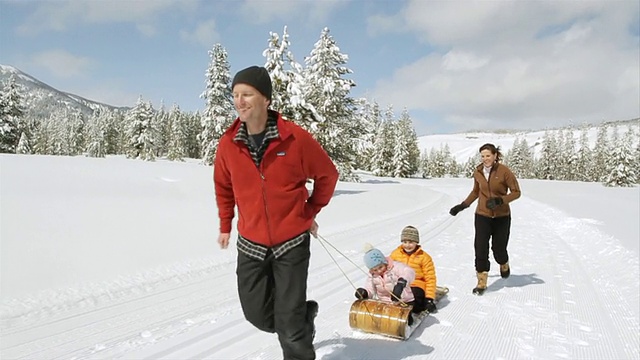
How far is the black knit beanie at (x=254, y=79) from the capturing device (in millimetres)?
2875

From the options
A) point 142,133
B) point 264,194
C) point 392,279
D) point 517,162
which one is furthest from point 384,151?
point 264,194

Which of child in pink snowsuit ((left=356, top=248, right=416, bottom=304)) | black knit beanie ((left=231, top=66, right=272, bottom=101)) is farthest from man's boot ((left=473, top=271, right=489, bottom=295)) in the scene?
black knit beanie ((left=231, top=66, right=272, bottom=101))

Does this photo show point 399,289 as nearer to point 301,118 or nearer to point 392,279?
point 392,279

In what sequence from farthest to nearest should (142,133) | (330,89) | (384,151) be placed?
(384,151) → (142,133) → (330,89)

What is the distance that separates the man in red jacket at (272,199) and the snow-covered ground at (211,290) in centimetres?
125

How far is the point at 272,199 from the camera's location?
3062 millimetres

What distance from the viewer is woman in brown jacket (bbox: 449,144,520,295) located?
22.0 ft


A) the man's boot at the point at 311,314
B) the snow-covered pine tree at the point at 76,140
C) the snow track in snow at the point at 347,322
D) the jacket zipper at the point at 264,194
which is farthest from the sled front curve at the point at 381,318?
the snow-covered pine tree at the point at 76,140

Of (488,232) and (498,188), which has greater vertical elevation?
(498,188)

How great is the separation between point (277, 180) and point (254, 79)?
73cm

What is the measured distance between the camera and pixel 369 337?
4824 millimetres

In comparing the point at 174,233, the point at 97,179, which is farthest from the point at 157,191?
the point at 174,233

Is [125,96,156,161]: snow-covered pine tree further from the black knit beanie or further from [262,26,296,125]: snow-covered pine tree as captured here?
the black knit beanie

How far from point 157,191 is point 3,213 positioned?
695 cm
